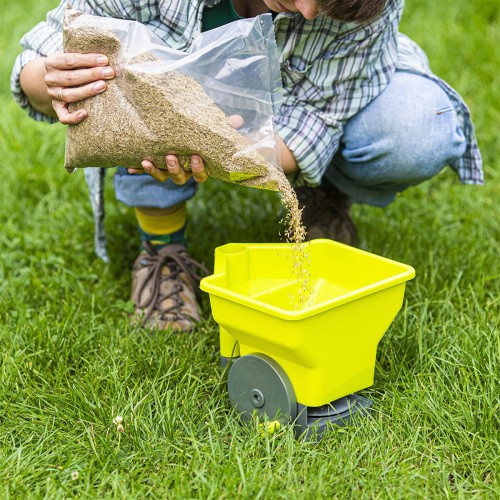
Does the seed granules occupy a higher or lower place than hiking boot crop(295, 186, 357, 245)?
higher

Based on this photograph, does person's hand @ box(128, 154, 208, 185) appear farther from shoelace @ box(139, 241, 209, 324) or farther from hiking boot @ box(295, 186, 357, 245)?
hiking boot @ box(295, 186, 357, 245)

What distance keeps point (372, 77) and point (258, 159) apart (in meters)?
0.47

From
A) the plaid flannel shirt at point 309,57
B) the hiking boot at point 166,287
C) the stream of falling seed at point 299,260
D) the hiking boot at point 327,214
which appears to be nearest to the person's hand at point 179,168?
the stream of falling seed at point 299,260

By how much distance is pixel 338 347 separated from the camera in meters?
1.35

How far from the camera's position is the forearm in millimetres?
1602

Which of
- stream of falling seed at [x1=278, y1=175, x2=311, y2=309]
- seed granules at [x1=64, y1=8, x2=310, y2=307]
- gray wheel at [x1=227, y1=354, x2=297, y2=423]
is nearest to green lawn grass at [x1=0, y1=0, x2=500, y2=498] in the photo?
gray wheel at [x1=227, y1=354, x2=297, y2=423]

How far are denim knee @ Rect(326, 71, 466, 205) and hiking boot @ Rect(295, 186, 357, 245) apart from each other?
0.22m

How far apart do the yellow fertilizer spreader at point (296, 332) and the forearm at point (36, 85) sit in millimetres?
477

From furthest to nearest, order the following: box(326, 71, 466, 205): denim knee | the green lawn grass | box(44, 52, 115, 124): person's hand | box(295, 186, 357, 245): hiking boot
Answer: box(295, 186, 357, 245): hiking boot < box(326, 71, 466, 205): denim knee < box(44, 52, 115, 124): person's hand < the green lawn grass

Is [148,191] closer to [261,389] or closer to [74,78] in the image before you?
[74,78]

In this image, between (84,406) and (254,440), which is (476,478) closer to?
(254,440)

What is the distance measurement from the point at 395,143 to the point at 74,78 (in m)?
0.67

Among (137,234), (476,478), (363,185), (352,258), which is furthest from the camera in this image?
(137,234)

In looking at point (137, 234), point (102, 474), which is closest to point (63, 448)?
point (102, 474)
